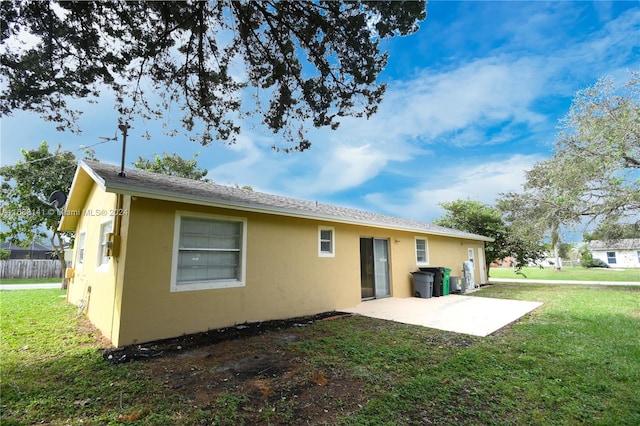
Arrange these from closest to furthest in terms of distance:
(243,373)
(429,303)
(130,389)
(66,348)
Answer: (130,389)
(243,373)
(66,348)
(429,303)

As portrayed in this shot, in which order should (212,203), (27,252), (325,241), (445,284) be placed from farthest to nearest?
1. (27,252)
2. (445,284)
3. (325,241)
4. (212,203)

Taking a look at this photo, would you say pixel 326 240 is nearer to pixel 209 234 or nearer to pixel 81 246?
pixel 209 234

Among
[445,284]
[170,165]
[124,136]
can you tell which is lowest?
[445,284]

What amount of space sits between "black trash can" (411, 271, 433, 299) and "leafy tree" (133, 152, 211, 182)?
18503 millimetres

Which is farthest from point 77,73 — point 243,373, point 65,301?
point 65,301

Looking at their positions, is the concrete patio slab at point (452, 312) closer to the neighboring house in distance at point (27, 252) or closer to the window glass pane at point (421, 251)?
the window glass pane at point (421, 251)

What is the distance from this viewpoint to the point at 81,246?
912 cm

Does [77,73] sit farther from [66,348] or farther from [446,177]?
[446,177]

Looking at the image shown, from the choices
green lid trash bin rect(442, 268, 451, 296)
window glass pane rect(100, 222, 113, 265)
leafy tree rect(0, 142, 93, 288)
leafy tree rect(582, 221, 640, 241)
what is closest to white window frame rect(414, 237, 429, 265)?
green lid trash bin rect(442, 268, 451, 296)

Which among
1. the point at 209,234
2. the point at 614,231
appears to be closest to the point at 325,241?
the point at 209,234

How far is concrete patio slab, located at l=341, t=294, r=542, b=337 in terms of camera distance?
634cm

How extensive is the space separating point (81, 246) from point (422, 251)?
12.0 m

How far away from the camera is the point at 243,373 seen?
3.80 m

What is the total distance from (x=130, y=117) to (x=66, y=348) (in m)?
4.37
